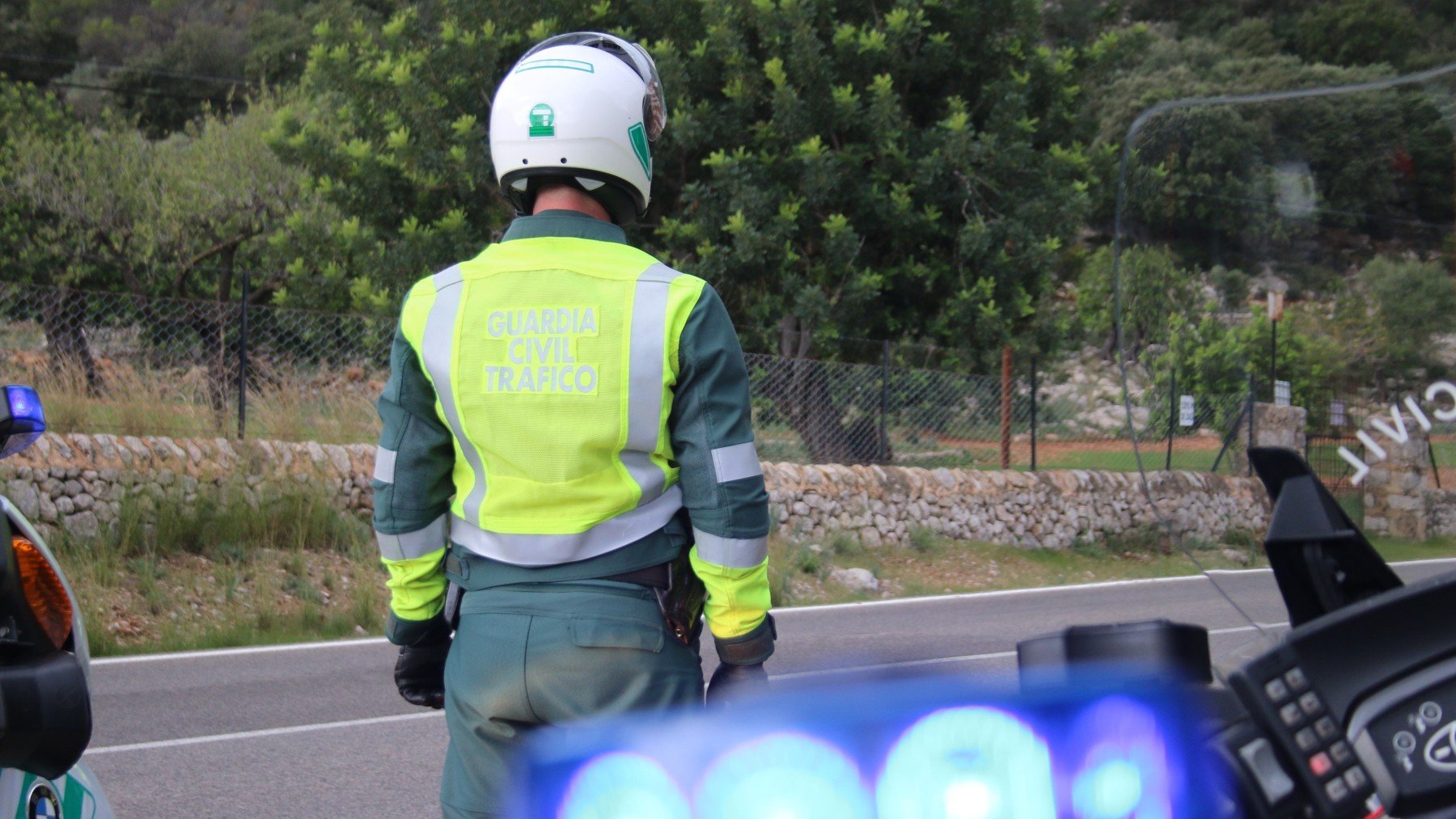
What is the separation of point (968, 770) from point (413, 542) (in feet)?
5.24

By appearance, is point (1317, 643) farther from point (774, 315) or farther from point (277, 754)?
point (774, 315)

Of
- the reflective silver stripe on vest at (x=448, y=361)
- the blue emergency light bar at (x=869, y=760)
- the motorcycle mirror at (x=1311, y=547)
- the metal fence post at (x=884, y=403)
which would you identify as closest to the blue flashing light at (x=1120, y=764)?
the blue emergency light bar at (x=869, y=760)

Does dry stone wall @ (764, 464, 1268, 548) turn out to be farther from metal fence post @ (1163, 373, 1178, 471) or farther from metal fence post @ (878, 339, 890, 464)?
metal fence post @ (1163, 373, 1178, 471)

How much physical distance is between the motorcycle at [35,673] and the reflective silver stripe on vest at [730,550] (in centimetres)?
104

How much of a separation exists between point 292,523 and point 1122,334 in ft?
34.1

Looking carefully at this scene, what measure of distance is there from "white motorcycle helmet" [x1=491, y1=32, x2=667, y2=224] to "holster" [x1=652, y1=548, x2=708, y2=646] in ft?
2.26

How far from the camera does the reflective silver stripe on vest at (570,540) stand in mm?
2160

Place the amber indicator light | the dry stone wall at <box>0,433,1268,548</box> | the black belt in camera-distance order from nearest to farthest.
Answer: the black belt, the amber indicator light, the dry stone wall at <box>0,433,1268,548</box>

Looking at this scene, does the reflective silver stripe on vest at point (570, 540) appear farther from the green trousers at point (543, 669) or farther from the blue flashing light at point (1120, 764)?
the blue flashing light at point (1120, 764)

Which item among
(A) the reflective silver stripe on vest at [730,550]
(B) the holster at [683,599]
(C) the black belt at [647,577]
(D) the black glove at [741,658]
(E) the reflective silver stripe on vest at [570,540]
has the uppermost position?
(E) the reflective silver stripe on vest at [570,540]

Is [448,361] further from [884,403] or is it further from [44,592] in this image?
[884,403]

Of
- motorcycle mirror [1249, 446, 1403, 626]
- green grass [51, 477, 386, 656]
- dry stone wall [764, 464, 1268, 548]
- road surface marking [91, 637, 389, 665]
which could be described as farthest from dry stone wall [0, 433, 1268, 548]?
motorcycle mirror [1249, 446, 1403, 626]

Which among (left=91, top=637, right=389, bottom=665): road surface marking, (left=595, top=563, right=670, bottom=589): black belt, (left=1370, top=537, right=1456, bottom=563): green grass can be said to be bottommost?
(left=91, top=637, right=389, bottom=665): road surface marking

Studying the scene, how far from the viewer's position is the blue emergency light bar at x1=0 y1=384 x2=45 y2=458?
222 cm
